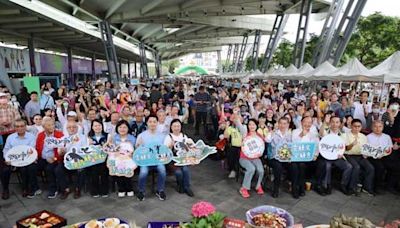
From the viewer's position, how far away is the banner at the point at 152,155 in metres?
5.27

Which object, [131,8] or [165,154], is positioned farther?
[131,8]

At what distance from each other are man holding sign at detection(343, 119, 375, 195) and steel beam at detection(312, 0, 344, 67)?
13587 mm

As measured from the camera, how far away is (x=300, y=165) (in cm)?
552

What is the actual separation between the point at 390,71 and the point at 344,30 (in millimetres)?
8907

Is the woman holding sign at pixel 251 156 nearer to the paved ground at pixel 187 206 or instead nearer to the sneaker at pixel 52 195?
the paved ground at pixel 187 206

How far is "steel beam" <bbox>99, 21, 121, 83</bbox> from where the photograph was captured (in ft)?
74.6

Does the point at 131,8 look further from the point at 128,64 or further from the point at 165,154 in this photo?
the point at 128,64

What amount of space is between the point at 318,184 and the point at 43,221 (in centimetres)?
464

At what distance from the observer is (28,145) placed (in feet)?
17.6

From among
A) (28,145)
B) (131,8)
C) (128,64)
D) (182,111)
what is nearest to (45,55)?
(131,8)

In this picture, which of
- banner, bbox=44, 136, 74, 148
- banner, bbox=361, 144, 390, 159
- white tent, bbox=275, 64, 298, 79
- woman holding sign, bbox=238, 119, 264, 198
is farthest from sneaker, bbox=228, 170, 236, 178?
white tent, bbox=275, 64, 298, 79

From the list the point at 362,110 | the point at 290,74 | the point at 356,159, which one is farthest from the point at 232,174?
the point at 290,74

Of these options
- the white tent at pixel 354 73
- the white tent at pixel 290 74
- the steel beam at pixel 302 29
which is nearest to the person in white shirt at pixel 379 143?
the white tent at pixel 354 73

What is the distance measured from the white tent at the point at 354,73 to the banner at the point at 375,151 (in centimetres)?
441
